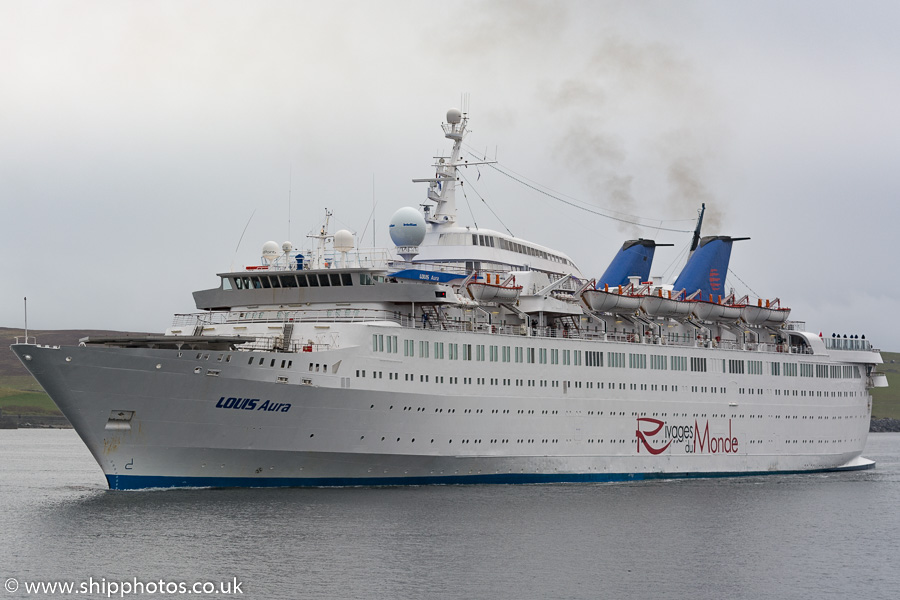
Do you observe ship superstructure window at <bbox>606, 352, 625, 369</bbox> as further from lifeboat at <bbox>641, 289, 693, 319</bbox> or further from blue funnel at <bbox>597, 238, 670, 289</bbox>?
blue funnel at <bbox>597, 238, 670, 289</bbox>

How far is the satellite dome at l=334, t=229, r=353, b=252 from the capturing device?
42631 millimetres

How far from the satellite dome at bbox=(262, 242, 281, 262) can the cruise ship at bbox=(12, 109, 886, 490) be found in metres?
0.09

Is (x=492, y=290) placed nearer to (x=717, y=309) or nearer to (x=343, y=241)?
(x=343, y=241)

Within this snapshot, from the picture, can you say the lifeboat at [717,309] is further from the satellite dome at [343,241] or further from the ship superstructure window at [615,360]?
the satellite dome at [343,241]

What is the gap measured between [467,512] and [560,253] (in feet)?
67.7

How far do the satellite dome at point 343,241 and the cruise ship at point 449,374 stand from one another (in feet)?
0.21

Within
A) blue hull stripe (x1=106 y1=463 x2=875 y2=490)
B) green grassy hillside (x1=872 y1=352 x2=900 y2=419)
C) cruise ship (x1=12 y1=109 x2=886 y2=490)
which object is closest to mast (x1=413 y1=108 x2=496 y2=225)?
cruise ship (x1=12 y1=109 x2=886 y2=490)

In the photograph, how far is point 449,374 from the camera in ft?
137

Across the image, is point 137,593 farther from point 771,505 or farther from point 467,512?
point 771,505

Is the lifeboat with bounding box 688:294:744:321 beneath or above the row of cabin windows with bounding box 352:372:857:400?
above

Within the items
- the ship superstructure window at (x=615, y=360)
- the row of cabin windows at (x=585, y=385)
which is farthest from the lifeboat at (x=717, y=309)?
the ship superstructure window at (x=615, y=360)

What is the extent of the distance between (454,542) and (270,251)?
55.8 feet

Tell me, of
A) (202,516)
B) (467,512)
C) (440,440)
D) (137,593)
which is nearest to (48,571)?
(137,593)

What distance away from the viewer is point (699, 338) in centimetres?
5431
